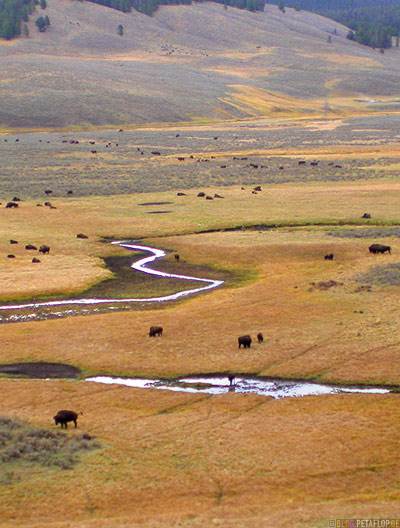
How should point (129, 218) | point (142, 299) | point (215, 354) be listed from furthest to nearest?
1. point (129, 218)
2. point (142, 299)
3. point (215, 354)

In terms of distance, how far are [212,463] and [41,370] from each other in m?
11.0

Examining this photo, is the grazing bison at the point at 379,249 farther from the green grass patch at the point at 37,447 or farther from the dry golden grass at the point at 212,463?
the green grass patch at the point at 37,447

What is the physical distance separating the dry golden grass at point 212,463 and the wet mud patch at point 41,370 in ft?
7.37

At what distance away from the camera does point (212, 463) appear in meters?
20.2

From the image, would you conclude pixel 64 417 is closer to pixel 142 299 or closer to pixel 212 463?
pixel 212 463

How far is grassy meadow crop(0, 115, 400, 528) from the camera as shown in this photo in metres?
18.5

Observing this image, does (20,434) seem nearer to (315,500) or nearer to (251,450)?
(251,450)

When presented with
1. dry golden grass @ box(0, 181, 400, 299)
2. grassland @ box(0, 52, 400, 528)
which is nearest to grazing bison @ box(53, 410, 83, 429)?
grassland @ box(0, 52, 400, 528)

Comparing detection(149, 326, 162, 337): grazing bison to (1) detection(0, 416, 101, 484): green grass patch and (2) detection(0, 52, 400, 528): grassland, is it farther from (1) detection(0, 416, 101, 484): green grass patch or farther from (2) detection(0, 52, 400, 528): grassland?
(1) detection(0, 416, 101, 484): green grass patch

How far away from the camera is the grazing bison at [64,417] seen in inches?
882

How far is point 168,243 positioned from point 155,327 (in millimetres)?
20394

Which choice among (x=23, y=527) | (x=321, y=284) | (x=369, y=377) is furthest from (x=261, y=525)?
(x=321, y=284)

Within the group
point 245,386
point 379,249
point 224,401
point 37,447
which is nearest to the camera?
point 37,447

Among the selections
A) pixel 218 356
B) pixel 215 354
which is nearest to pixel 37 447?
pixel 218 356
